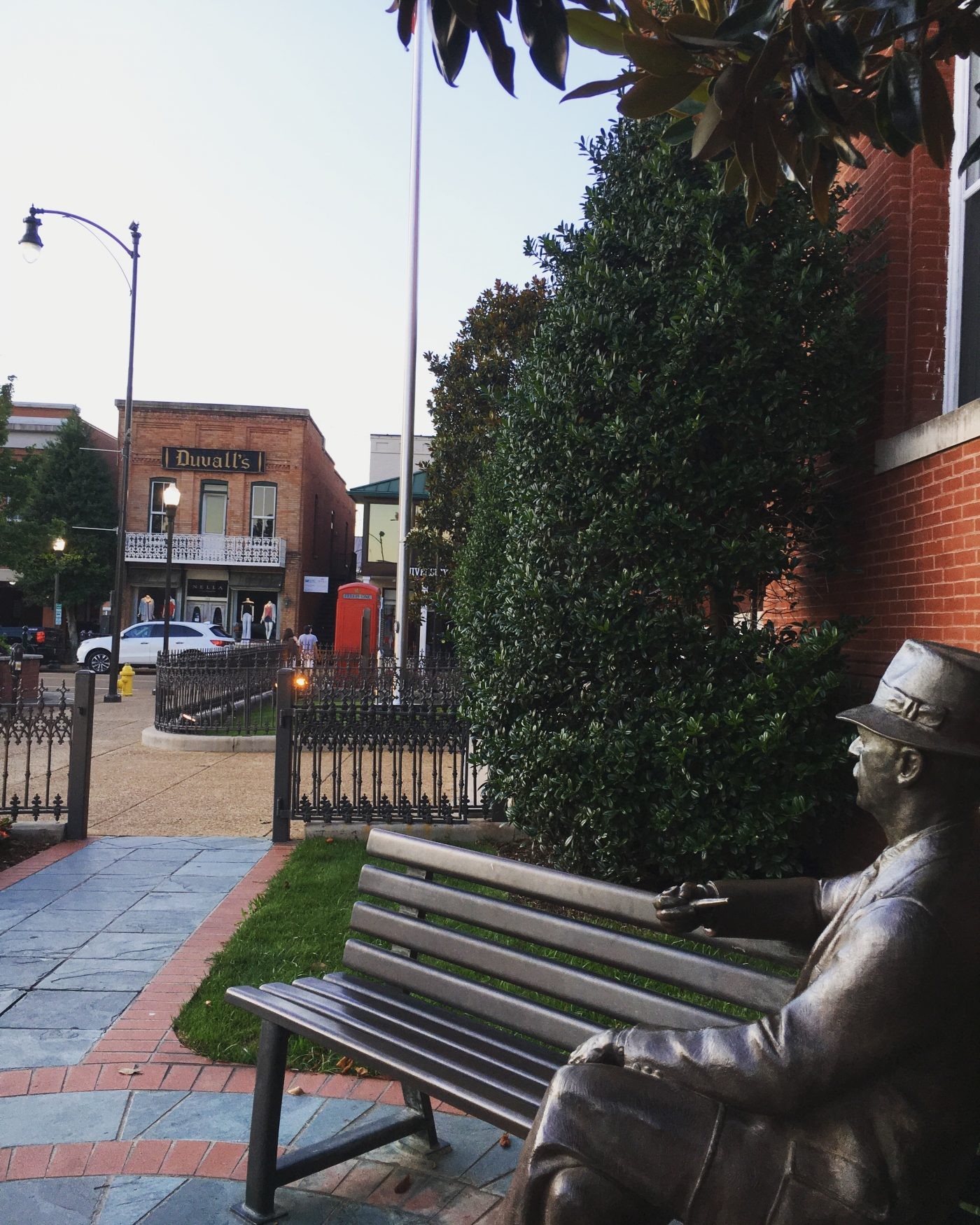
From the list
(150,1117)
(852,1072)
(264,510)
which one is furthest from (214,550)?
(852,1072)

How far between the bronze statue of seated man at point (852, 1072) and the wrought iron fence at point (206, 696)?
534 inches

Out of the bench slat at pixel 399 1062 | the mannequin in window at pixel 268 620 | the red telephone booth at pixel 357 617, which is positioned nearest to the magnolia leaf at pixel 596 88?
the bench slat at pixel 399 1062

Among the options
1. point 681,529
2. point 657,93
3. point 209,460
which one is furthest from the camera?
point 209,460

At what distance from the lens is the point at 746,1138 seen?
1.69 metres

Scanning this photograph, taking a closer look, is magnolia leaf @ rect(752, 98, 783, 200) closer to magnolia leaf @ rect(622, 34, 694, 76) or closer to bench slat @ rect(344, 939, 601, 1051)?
magnolia leaf @ rect(622, 34, 694, 76)

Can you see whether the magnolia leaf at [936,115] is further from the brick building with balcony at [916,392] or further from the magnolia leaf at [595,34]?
the brick building with balcony at [916,392]

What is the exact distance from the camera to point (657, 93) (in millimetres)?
2508

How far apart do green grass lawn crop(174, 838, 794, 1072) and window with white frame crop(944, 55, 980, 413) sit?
3.47 m

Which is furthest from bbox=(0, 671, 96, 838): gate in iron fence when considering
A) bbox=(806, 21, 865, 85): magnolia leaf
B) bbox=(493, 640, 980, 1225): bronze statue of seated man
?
bbox=(806, 21, 865, 85): magnolia leaf

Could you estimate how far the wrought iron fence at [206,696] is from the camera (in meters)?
14.8

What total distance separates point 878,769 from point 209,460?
41824mm

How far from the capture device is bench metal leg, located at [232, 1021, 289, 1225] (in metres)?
2.98

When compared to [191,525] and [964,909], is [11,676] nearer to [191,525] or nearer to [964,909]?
A: [964,909]

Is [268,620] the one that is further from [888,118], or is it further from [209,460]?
[888,118]
